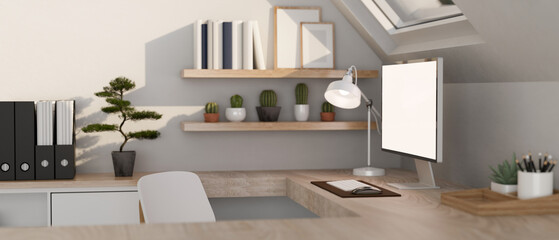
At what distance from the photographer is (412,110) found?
2.94m

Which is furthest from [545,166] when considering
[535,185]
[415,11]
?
[415,11]

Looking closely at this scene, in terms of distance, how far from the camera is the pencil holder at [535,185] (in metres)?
2.36

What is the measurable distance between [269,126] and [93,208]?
3.38ft

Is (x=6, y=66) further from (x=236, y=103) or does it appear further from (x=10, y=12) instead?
(x=236, y=103)

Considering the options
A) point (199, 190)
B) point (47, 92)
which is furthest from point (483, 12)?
point (47, 92)

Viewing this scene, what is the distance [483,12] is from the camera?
8.64ft

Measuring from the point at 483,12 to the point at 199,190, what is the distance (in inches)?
54.3

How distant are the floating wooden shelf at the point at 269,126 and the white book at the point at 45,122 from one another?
27.2 inches

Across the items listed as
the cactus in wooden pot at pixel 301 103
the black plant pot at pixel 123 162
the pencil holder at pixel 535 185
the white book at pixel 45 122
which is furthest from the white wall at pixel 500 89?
the white book at pixel 45 122

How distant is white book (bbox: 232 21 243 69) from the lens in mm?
3664

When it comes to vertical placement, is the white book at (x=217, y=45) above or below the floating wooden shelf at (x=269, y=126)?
above

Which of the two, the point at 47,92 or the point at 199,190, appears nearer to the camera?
the point at 199,190

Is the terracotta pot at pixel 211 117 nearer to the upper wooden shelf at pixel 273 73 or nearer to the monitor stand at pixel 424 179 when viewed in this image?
the upper wooden shelf at pixel 273 73

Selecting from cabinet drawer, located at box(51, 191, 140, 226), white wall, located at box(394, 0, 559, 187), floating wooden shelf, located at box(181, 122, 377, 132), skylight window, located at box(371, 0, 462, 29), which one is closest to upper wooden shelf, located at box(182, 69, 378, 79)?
floating wooden shelf, located at box(181, 122, 377, 132)
